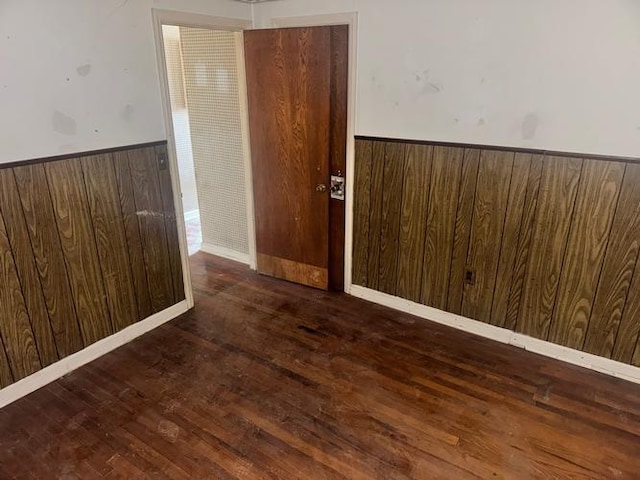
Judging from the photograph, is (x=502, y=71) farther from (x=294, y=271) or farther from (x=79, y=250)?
(x=79, y=250)

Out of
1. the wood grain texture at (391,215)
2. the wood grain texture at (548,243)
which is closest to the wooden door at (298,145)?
the wood grain texture at (391,215)

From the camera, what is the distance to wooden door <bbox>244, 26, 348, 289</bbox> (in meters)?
3.06

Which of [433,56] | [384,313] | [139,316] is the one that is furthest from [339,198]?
[139,316]

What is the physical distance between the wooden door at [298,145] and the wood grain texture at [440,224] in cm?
72

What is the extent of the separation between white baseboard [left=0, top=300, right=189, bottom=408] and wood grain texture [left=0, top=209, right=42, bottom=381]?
59 millimetres

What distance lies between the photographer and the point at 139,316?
3006 mm

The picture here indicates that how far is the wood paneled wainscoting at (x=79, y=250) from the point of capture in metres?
2.29

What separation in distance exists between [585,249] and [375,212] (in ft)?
4.48

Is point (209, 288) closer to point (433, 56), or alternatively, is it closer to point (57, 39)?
point (57, 39)

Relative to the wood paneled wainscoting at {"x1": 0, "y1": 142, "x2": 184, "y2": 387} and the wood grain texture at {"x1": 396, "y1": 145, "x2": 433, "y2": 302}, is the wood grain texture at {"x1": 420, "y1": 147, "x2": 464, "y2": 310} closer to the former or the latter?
the wood grain texture at {"x1": 396, "y1": 145, "x2": 433, "y2": 302}

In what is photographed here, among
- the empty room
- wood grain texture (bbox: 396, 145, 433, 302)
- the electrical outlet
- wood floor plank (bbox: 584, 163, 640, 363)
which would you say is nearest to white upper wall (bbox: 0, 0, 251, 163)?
the empty room

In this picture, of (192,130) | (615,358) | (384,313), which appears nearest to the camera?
(615,358)

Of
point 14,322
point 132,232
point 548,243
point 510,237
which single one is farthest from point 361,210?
point 14,322

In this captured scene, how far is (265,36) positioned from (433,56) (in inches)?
50.1
